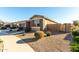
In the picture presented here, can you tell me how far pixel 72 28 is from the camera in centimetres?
440

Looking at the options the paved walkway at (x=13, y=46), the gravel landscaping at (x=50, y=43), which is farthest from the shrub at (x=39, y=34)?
the paved walkway at (x=13, y=46)

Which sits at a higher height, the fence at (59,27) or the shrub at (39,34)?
the fence at (59,27)

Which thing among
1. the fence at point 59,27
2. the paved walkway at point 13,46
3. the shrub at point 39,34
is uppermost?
the fence at point 59,27

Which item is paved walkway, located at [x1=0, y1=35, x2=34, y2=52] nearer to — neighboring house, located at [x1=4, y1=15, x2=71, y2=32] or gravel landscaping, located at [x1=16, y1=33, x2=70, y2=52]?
gravel landscaping, located at [x1=16, y1=33, x2=70, y2=52]

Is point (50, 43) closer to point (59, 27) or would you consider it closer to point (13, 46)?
point (59, 27)

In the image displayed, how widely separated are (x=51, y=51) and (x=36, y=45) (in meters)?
0.26

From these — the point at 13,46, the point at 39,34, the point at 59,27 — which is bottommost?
the point at 13,46

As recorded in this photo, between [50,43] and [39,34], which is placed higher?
[39,34]

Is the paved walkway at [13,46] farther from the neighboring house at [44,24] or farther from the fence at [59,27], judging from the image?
the fence at [59,27]

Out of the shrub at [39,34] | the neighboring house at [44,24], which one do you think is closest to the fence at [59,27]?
the neighboring house at [44,24]

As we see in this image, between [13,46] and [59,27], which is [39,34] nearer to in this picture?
[59,27]

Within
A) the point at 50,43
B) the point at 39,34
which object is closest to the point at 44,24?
the point at 39,34

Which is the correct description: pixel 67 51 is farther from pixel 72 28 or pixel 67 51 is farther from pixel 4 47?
pixel 4 47

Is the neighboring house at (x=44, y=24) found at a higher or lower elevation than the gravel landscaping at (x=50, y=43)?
higher
